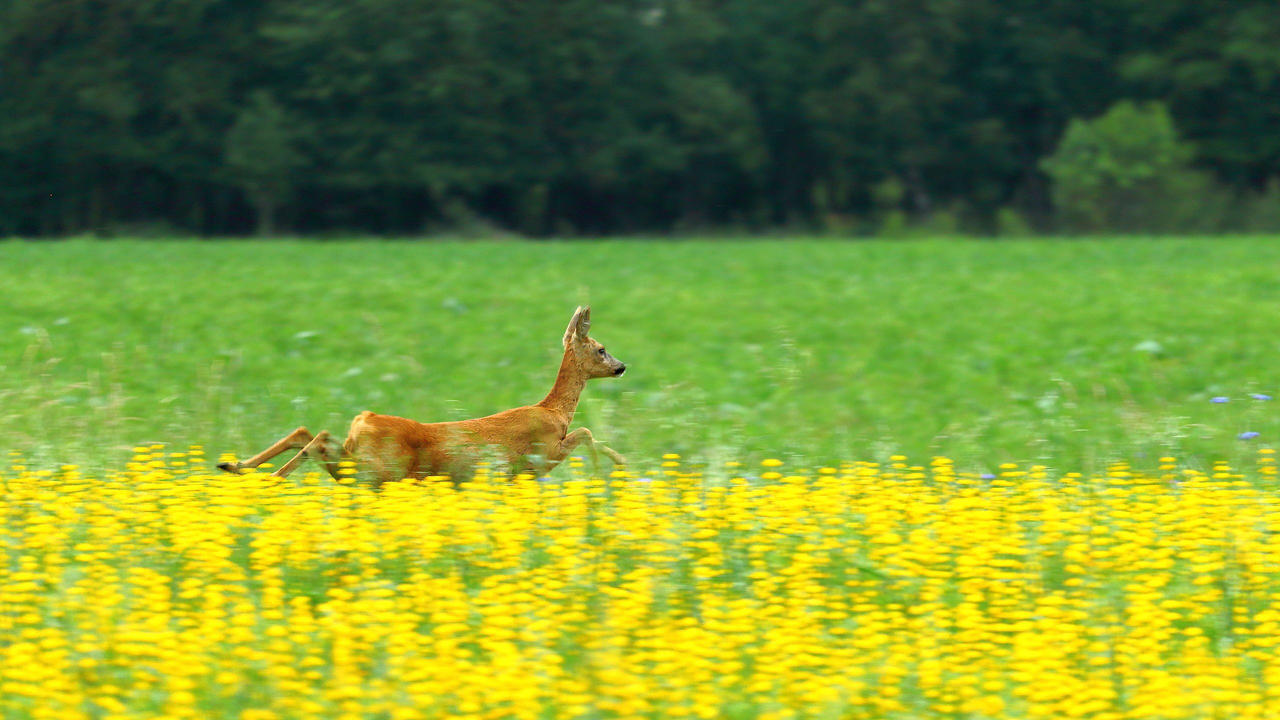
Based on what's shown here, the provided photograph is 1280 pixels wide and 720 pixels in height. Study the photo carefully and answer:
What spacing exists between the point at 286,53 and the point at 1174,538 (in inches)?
1698

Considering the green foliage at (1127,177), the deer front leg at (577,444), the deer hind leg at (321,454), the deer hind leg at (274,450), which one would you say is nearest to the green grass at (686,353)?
the deer front leg at (577,444)

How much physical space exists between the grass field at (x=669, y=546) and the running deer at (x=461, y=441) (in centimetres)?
14

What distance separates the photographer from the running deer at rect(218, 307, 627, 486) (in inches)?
255

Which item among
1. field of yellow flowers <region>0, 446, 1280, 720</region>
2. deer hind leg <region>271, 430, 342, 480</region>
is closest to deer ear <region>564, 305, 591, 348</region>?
field of yellow flowers <region>0, 446, 1280, 720</region>

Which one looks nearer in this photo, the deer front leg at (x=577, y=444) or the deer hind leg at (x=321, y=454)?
the deer hind leg at (x=321, y=454)

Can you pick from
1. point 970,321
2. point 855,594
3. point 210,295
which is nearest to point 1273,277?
point 970,321

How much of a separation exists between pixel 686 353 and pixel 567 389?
621cm

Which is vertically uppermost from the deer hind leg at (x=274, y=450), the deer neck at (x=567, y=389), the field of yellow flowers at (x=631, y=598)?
the deer neck at (x=567, y=389)

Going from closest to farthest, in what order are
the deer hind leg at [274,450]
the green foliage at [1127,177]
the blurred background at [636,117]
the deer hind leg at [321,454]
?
the deer hind leg at [321,454] < the deer hind leg at [274,450] < the green foliage at [1127,177] < the blurred background at [636,117]

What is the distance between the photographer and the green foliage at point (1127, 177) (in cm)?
4297

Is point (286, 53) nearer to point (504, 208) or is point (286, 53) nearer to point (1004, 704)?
point (504, 208)

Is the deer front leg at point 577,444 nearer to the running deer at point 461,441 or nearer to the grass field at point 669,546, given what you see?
the running deer at point 461,441

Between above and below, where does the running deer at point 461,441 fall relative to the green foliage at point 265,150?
below

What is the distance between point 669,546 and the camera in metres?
5.93
